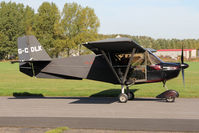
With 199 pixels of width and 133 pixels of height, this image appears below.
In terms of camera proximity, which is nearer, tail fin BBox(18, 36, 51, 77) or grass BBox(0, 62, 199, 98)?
tail fin BBox(18, 36, 51, 77)

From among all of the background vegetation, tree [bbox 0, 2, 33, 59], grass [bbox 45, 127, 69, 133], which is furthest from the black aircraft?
tree [bbox 0, 2, 33, 59]

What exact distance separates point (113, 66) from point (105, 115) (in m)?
3.76

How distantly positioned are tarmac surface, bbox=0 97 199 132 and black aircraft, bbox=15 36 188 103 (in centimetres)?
119

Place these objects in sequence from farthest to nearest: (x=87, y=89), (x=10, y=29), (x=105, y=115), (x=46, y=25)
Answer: (x=10, y=29), (x=46, y=25), (x=87, y=89), (x=105, y=115)

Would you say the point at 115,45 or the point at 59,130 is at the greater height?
the point at 115,45

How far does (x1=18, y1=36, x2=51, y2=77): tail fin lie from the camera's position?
14.2 meters

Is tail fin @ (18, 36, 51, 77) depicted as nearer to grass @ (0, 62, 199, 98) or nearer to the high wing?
grass @ (0, 62, 199, 98)

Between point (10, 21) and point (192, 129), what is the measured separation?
95.9m

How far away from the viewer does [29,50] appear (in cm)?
1437

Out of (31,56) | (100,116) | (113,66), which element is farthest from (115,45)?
(31,56)

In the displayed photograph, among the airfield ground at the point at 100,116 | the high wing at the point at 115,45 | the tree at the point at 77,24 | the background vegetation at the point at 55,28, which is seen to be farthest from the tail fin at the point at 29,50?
the tree at the point at 77,24

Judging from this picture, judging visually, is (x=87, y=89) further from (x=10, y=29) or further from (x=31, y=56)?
(x=10, y=29)

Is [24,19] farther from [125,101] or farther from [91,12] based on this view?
[125,101]

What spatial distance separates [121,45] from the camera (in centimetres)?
1173
